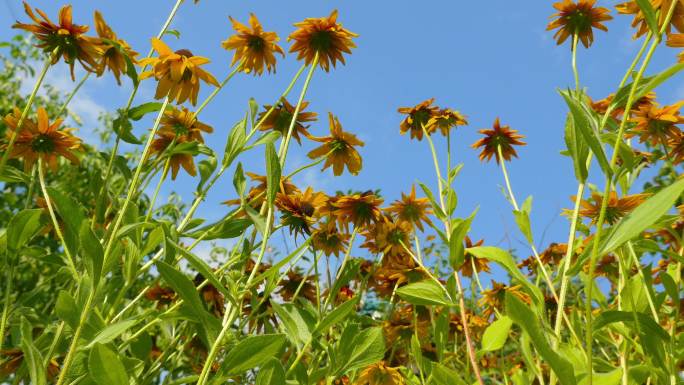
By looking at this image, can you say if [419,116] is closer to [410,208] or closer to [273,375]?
[410,208]

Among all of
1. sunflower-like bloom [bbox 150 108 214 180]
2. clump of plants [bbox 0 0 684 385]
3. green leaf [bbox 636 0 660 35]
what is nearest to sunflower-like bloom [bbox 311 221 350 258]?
clump of plants [bbox 0 0 684 385]

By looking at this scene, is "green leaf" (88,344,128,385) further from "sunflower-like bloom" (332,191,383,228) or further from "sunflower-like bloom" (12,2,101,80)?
"sunflower-like bloom" (332,191,383,228)

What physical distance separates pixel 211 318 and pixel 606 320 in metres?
0.56

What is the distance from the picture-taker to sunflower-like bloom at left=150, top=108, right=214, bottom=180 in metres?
1.38

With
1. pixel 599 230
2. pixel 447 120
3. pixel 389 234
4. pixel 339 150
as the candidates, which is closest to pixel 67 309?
pixel 599 230

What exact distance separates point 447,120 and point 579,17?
458 mm

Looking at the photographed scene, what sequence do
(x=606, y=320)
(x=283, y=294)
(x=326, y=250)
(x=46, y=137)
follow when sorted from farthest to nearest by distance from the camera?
1. (x=283, y=294)
2. (x=326, y=250)
3. (x=46, y=137)
4. (x=606, y=320)

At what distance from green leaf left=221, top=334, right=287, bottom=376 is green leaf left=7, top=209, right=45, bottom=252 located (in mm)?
488

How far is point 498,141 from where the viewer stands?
1.78 metres

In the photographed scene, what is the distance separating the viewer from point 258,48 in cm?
144

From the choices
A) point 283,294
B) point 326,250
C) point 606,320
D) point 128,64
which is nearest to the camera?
point 606,320

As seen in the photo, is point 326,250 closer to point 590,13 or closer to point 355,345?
point 355,345

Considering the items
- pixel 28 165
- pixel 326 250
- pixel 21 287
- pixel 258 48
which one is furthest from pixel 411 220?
pixel 21 287

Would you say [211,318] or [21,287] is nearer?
[211,318]
